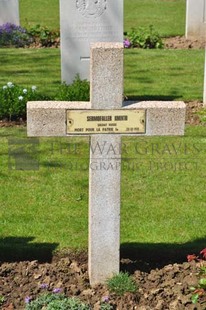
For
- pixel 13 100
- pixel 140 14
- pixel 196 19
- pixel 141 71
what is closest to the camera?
pixel 13 100

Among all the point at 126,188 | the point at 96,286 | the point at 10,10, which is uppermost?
the point at 10,10

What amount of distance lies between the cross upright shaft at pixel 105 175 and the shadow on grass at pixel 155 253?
1.52ft

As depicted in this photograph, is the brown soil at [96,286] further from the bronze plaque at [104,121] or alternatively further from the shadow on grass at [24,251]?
the bronze plaque at [104,121]

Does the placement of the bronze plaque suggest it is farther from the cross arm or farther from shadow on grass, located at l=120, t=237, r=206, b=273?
shadow on grass, located at l=120, t=237, r=206, b=273

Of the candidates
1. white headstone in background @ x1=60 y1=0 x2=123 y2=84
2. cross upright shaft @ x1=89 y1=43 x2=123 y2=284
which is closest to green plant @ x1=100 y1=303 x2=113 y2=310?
cross upright shaft @ x1=89 y1=43 x2=123 y2=284

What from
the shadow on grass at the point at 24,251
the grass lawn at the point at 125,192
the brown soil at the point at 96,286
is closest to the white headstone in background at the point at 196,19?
the grass lawn at the point at 125,192

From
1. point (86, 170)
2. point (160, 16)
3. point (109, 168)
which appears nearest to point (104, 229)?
point (109, 168)

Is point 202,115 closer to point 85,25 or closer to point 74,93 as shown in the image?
point 74,93

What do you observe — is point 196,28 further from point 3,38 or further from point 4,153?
point 4,153

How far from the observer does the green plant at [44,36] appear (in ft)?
46.8

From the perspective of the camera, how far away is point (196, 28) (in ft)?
48.2

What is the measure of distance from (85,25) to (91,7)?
0.28 meters

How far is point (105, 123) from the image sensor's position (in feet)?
15.3

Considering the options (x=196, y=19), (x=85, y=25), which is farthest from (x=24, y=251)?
(x=196, y=19)
